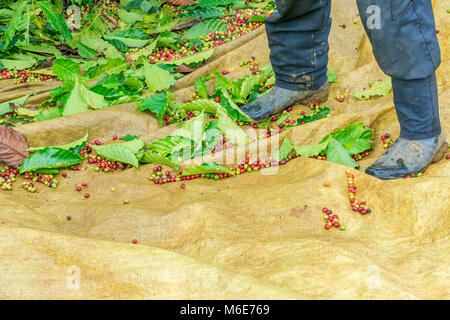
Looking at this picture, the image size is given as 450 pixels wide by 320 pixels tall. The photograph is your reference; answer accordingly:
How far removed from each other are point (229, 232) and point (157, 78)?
1.44 m

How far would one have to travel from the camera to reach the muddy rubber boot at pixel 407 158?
2.06m

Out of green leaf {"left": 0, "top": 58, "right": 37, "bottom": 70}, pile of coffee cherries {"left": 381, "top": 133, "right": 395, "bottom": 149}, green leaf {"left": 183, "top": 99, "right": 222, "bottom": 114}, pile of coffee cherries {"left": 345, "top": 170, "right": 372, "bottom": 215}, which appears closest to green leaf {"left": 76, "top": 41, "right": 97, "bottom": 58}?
green leaf {"left": 0, "top": 58, "right": 37, "bottom": 70}

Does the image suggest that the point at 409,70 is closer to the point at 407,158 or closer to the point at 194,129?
the point at 407,158

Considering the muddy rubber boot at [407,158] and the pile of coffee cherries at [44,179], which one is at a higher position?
the muddy rubber boot at [407,158]

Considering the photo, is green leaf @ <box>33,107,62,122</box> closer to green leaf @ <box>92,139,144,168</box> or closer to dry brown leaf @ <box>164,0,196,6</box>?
green leaf @ <box>92,139,144,168</box>

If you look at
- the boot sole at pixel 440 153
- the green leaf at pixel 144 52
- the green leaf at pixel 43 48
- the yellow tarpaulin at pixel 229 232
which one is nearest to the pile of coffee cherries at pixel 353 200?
the yellow tarpaulin at pixel 229 232

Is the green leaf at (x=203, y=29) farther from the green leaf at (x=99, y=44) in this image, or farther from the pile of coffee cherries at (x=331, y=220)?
the pile of coffee cherries at (x=331, y=220)

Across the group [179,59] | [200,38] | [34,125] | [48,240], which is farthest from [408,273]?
[200,38]

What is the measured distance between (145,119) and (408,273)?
1.63m

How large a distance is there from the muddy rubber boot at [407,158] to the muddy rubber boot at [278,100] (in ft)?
2.30

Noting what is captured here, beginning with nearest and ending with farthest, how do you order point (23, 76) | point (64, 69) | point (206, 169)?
point (206, 169) < point (64, 69) < point (23, 76)

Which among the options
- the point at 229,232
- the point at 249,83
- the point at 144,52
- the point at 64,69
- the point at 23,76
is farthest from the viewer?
the point at 144,52

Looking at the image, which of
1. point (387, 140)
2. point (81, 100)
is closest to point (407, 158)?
point (387, 140)

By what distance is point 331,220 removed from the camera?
5.89ft
